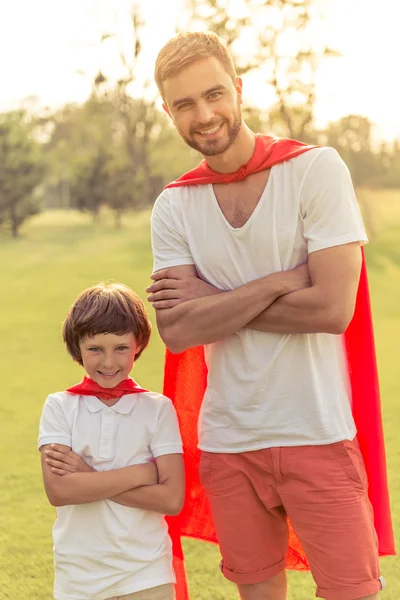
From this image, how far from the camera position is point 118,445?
2.57m

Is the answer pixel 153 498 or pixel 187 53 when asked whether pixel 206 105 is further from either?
pixel 153 498

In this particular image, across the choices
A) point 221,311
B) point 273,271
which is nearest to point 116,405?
point 221,311

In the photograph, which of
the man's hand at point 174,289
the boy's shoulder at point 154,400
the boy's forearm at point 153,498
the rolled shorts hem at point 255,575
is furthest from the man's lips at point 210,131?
the rolled shorts hem at point 255,575

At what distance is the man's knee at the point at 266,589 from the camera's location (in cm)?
260

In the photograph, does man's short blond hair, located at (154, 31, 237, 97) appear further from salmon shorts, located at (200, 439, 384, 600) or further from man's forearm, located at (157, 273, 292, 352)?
salmon shorts, located at (200, 439, 384, 600)

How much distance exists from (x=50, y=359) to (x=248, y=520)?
6.51 meters

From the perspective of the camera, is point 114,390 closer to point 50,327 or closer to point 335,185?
point 335,185

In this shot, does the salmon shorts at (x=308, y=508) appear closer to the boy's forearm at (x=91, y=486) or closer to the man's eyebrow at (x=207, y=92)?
the boy's forearm at (x=91, y=486)

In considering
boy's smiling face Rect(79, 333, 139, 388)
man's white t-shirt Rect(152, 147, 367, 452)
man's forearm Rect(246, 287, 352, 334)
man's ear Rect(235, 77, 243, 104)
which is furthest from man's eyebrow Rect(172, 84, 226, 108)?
boy's smiling face Rect(79, 333, 139, 388)

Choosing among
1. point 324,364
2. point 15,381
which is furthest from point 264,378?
point 15,381

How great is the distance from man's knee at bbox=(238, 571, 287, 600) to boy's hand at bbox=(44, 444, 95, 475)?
56 cm

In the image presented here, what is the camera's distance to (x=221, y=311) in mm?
2373

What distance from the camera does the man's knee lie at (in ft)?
8.53

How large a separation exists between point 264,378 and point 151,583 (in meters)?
0.65
